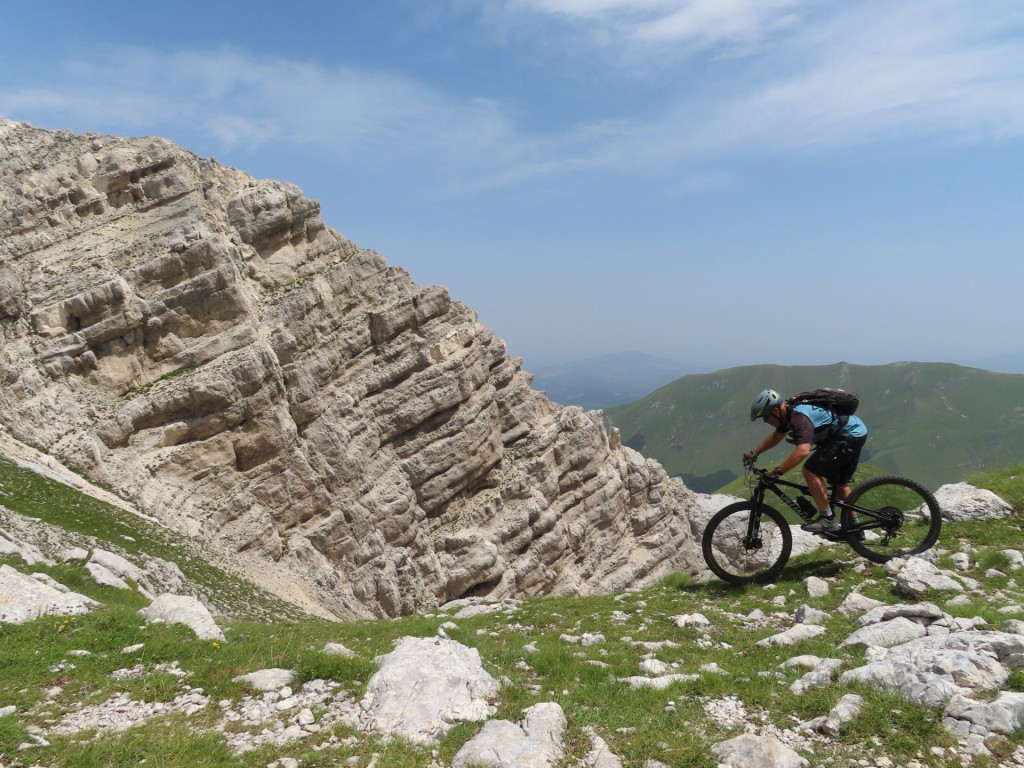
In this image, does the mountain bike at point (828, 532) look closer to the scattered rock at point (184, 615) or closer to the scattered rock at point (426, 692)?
the scattered rock at point (426, 692)

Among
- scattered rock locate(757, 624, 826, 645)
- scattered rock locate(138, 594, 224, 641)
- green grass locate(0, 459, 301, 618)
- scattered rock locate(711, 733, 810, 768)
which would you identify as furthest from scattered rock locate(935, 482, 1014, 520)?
green grass locate(0, 459, 301, 618)

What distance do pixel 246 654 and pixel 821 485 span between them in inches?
543

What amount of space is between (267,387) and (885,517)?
39.3 meters

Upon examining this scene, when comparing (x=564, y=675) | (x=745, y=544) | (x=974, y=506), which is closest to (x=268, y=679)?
(x=564, y=675)

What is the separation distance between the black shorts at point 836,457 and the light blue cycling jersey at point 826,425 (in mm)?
144

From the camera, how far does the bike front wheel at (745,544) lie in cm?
1537

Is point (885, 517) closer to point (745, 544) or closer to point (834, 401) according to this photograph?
point (834, 401)

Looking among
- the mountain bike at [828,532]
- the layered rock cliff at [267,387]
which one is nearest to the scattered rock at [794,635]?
the mountain bike at [828,532]

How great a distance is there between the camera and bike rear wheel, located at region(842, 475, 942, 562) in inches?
596

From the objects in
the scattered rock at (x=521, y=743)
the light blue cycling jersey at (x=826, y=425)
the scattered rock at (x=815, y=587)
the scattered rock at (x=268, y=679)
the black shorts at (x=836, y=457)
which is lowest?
the scattered rock at (x=815, y=587)

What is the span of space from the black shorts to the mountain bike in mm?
592

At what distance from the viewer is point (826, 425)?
14.8 metres

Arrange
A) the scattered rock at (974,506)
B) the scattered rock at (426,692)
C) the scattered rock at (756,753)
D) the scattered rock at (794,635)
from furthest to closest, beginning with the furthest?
the scattered rock at (974,506) → the scattered rock at (794,635) → the scattered rock at (426,692) → the scattered rock at (756,753)

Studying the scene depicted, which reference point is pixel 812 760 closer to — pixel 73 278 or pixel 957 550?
pixel 957 550
